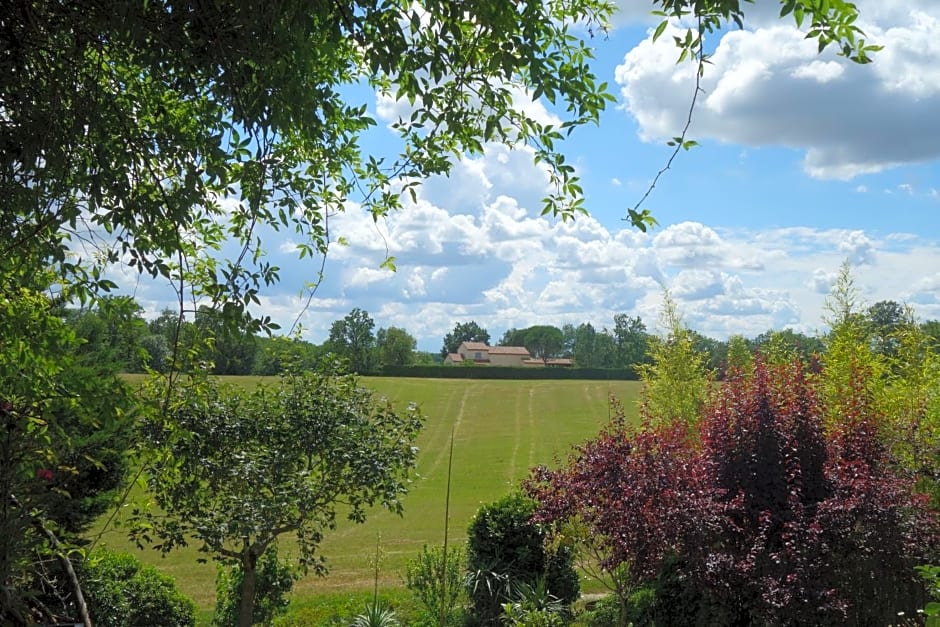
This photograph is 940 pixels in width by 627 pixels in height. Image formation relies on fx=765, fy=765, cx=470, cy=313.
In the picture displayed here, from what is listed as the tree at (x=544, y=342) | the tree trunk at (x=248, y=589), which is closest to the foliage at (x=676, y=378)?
the tree trunk at (x=248, y=589)

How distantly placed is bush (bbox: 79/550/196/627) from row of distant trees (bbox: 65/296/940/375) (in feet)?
6.60

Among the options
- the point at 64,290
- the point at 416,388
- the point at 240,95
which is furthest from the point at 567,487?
the point at 416,388

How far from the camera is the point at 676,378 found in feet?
40.6

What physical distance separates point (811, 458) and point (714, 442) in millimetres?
865

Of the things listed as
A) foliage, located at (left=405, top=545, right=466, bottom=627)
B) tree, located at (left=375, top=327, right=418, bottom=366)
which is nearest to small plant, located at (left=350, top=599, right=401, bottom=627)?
foliage, located at (left=405, top=545, right=466, bottom=627)

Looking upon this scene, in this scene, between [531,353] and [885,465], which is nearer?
[885,465]

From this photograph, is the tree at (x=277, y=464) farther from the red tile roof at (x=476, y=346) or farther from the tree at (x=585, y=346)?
the red tile roof at (x=476, y=346)

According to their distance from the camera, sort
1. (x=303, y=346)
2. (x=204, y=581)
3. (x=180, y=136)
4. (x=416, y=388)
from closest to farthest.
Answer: (x=180, y=136) < (x=303, y=346) < (x=204, y=581) < (x=416, y=388)

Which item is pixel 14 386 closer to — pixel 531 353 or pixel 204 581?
pixel 204 581

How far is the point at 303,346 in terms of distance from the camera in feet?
25.7

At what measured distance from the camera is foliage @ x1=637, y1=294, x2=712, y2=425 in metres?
12.0

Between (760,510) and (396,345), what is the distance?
58.8m

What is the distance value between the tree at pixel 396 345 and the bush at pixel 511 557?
5326cm

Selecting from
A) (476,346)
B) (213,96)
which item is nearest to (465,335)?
(476,346)
